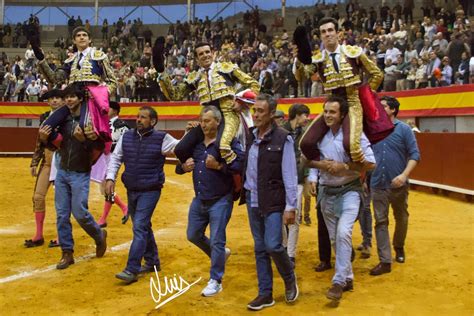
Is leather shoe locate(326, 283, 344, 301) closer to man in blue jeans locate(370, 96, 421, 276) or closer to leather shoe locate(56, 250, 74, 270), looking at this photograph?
man in blue jeans locate(370, 96, 421, 276)

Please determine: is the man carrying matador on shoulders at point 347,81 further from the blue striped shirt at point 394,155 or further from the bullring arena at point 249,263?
the bullring arena at point 249,263

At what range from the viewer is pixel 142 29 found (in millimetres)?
27734

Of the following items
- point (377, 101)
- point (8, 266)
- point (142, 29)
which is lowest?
point (8, 266)

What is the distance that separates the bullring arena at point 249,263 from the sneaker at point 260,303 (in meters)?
0.05

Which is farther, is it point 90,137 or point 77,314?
point 90,137

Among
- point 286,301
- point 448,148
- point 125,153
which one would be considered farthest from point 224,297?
point 448,148

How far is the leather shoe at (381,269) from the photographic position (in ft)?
16.9

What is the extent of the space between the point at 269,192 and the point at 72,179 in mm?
2223

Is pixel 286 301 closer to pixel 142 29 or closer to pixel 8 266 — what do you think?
pixel 8 266

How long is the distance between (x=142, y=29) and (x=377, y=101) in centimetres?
2434

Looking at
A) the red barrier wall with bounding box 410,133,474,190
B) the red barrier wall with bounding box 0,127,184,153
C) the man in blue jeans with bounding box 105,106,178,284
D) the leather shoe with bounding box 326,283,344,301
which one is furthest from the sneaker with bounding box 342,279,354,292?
the red barrier wall with bounding box 0,127,184,153

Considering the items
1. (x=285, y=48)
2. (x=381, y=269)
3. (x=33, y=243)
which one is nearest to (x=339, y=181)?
(x=381, y=269)

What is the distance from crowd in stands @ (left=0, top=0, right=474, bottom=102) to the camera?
12352 millimetres

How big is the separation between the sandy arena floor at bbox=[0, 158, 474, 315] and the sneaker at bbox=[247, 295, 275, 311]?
2.4 inches
